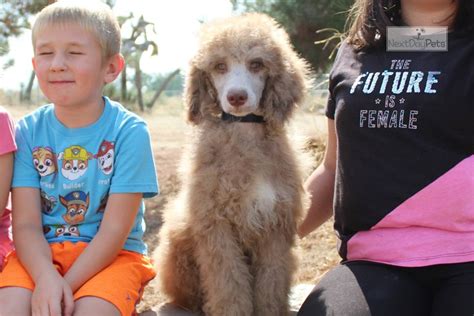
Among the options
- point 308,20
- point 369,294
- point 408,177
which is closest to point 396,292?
point 369,294

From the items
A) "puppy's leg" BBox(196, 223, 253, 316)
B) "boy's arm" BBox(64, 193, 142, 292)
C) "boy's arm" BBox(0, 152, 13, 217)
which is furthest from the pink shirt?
"puppy's leg" BBox(196, 223, 253, 316)

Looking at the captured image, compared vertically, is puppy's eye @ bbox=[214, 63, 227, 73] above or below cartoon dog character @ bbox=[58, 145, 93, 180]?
above

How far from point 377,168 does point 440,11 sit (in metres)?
0.62

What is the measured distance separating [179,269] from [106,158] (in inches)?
23.3

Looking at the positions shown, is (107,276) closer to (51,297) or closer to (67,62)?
(51,297)

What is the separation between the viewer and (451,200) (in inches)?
84.7

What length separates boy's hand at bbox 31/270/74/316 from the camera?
6.92ft

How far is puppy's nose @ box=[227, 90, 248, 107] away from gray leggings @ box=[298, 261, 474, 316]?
73 centimetres

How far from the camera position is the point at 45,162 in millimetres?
2381

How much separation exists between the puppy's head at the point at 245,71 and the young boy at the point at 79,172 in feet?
1.00

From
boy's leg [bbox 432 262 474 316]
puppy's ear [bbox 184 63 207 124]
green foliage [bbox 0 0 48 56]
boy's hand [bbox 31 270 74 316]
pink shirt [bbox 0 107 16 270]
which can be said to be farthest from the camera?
green foliage [bbox 0 0 48 56]

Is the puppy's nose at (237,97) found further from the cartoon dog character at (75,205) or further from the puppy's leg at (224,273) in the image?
the cartoon dog character at (75,205)

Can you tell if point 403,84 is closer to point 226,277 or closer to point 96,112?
point 226,277

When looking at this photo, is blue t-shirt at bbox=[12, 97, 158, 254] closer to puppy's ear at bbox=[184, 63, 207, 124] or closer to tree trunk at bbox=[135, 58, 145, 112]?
puppy's ear at bbox=[184, 63, 207, 124]
